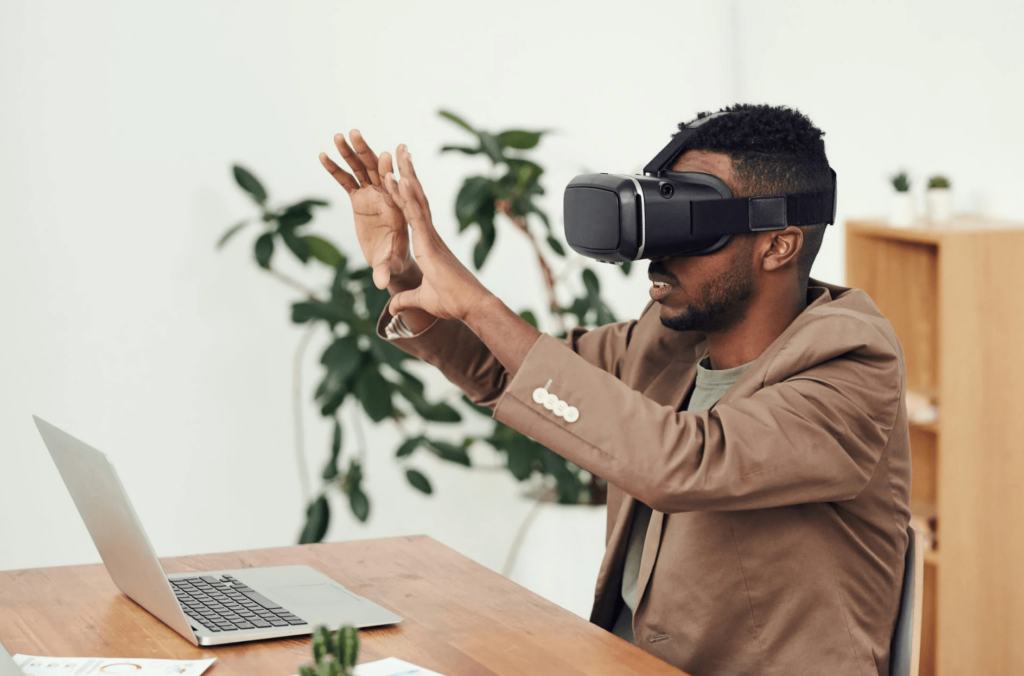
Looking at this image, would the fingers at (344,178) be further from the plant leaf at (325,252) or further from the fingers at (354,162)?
the plant leaf at (325,252)

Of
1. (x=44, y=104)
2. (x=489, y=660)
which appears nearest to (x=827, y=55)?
(x=44, y=104)

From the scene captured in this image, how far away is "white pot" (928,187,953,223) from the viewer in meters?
2.87

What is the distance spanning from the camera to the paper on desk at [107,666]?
4.00ft

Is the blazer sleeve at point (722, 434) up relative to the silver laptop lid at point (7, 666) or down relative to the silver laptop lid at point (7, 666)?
up

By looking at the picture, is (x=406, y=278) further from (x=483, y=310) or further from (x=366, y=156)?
(x=483, y=310)

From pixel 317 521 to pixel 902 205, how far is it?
180cm

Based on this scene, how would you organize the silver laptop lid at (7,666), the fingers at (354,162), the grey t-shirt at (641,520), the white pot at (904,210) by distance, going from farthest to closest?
1. the white pot at (904,210)
2. the grey t-shirt at (641,520)
3. the fingers at (354,162)
4. the silver laptop lid at (7,666)

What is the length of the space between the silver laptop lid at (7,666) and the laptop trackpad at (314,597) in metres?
0.34

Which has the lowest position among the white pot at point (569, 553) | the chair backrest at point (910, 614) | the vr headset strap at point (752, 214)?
the white pot at point (569, 553)

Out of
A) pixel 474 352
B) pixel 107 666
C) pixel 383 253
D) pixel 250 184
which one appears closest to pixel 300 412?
pixel 250 184

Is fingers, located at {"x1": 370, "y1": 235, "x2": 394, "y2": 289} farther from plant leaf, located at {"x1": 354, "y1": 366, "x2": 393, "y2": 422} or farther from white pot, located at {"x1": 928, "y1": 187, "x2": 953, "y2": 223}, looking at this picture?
white pot, located at {"x1": 928, "y1": 187, "x2": 953, "y2": 223}

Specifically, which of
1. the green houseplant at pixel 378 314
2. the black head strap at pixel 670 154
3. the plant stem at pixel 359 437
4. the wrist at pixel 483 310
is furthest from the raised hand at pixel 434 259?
the plant stem at pixel 359 437

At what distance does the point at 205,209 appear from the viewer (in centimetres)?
334

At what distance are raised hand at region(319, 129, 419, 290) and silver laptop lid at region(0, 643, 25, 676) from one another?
0.67 m
